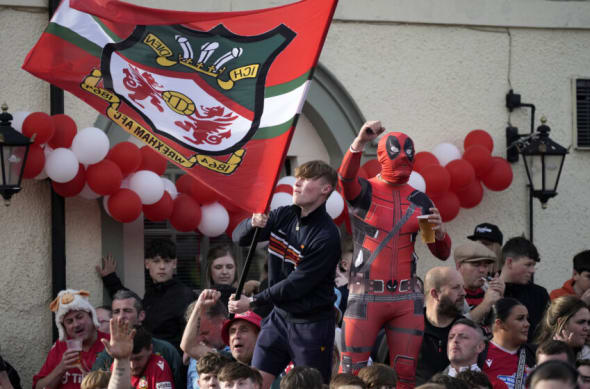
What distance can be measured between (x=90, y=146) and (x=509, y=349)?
149 inches

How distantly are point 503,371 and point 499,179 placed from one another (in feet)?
12.3

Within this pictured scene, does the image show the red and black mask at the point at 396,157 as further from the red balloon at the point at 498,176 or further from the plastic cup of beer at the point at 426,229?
the red balloon at the point at 498,176

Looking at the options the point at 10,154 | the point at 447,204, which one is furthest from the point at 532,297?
the point at 10,154

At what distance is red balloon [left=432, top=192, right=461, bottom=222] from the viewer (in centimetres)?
1009

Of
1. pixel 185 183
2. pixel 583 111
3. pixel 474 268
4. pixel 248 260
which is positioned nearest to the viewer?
pixel 248 260

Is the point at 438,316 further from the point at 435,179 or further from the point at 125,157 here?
the point at 125,157

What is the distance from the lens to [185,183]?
9.49m

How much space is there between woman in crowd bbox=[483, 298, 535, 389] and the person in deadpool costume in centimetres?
67

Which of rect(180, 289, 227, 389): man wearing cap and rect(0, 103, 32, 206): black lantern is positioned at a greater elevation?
rect(0, 103, 32, 206): black lantern

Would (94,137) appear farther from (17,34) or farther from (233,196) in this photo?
(233,196)

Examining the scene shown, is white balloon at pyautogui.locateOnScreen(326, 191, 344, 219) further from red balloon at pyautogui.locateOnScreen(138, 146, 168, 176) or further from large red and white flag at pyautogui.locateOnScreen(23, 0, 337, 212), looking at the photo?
large red and white flag at pyautogui.locateOnScreen(23, 0, 337, 212)

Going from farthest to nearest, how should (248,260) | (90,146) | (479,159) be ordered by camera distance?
(479,159) < (90,146) < (248,260)

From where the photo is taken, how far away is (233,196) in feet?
21.4

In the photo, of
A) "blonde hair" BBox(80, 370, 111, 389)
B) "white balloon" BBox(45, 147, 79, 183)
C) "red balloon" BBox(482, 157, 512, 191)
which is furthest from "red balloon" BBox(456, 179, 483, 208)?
"blonde hair" BBox(80, 370, 111, 389)
